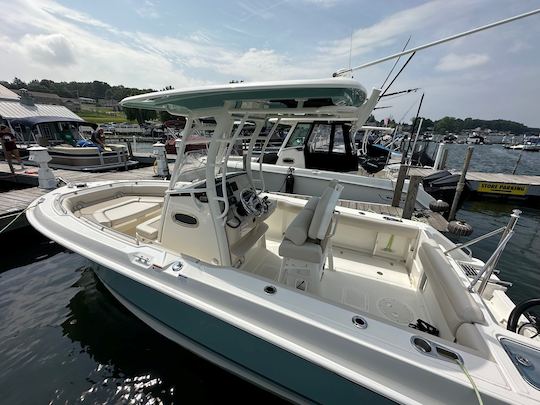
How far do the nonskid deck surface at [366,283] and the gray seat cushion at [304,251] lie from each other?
0.64 metres

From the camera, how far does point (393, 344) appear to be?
155cm

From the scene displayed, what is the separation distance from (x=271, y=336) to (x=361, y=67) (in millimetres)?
3454

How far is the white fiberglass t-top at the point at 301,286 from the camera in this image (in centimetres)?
148

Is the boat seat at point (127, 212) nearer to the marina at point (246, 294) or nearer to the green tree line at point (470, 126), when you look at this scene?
the marina at point (246, 294)

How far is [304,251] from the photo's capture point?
2.35m

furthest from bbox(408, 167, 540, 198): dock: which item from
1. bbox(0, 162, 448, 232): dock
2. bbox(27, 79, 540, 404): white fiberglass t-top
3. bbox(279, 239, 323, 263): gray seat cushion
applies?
bbox(279, 239, 323, 263): gray seat cushion

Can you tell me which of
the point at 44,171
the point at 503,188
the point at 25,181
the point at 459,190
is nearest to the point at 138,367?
the point at 44,171

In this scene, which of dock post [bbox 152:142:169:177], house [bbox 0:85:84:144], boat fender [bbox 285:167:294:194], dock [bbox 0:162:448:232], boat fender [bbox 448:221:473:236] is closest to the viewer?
boat fender [bbox 448:221:473:236]

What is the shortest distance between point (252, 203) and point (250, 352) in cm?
152

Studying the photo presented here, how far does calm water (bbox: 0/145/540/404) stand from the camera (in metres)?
2.42

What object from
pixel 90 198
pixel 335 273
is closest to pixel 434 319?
pixel 335 273

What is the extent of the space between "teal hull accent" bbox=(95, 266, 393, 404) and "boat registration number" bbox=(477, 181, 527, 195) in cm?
1297

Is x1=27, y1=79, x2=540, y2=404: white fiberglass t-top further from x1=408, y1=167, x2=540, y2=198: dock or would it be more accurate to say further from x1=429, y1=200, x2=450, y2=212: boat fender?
x1=408, y1=167, x2=540, y2=198: dock

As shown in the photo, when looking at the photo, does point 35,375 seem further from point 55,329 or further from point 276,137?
point 276,137
